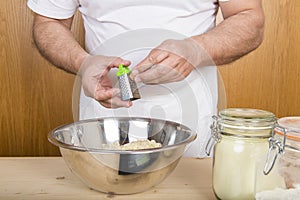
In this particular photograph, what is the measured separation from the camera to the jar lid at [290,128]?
23.3 inches

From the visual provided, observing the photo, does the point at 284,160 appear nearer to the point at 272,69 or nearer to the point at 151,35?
the point at 151,35

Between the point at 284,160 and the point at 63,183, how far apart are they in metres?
0.36

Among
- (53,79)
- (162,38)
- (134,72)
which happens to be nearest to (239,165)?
(134,72)

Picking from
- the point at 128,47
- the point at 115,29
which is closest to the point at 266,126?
the point at 128,47

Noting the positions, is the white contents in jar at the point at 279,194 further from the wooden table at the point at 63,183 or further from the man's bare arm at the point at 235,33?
the man's bare arm at the point at 235,33

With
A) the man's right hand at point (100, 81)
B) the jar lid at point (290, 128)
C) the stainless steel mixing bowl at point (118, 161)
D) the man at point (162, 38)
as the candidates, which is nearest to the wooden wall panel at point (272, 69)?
the man at point (162, 38)

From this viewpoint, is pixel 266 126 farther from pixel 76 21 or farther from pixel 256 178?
pixel 76 21

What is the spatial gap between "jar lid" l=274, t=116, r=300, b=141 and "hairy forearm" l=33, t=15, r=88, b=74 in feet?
1.75

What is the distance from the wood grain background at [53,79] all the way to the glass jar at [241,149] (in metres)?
1.15

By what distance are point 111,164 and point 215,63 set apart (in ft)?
1.68

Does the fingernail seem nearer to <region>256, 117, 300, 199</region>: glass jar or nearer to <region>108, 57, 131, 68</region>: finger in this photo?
<region>108, 57, 131, 68</region>: finger

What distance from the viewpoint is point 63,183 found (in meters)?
0.75

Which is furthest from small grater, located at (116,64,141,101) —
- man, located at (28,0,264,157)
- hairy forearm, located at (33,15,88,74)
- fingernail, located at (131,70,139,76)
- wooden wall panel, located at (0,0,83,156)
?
wooden wall panel, located at (0,0,83,156)

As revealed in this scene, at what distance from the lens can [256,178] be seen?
63cm
